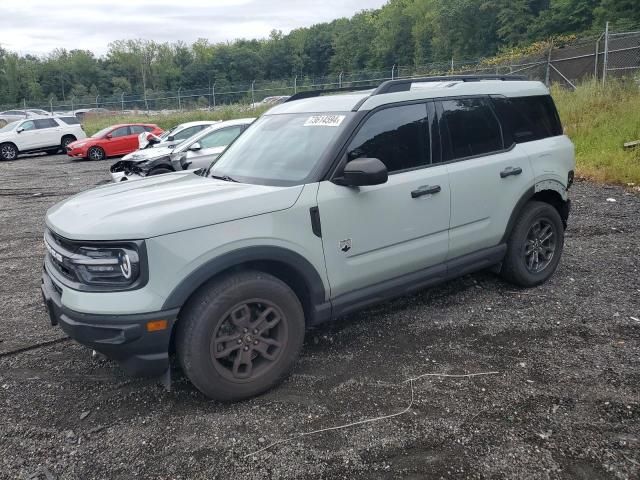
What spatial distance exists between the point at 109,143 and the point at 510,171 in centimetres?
1837

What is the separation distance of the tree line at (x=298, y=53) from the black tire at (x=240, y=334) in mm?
60344

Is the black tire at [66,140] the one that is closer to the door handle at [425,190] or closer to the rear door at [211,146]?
the rear door at [211,146]

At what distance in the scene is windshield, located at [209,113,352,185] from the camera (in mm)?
3559

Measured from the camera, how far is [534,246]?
4.81 metres

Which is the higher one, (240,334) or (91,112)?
(91,112)

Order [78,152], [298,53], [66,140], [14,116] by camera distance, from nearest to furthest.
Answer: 1. [78,152]
2. [66,140]
3. [14,116]
4. [298,53]

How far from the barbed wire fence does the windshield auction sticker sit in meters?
13.0

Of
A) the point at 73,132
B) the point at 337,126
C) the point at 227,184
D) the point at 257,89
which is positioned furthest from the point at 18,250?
the point at 257,89

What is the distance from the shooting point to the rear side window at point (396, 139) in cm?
363

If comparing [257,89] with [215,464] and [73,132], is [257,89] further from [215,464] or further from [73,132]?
[215,464]

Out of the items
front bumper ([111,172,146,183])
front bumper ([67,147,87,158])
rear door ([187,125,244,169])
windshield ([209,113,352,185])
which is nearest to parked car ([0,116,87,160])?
front bumper ([67,147,87,158])

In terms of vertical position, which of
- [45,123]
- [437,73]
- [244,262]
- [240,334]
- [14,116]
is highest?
[437,73]

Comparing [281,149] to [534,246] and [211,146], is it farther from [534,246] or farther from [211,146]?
[211,146]

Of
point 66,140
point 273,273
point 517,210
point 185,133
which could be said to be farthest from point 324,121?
point 66,140
